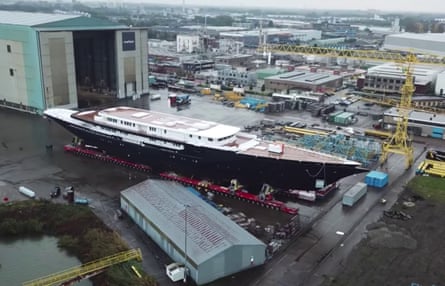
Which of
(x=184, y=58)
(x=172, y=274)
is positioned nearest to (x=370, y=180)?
(x=172, y=274)

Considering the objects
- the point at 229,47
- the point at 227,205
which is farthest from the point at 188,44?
the point at 227,205

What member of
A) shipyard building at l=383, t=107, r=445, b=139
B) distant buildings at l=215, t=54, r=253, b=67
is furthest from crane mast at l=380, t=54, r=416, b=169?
distant buildings at l=215, t=54, r=253, b=67

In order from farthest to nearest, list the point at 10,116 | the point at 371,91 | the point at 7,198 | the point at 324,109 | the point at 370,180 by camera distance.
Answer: the point at 371,91, the point at 324,109, the point at 10,116, the point at 370,180, the point at 7,198

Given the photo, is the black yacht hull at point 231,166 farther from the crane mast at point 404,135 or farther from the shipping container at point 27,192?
the crane mast at point 404,135

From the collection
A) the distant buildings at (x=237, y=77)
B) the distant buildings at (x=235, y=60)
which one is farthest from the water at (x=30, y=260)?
the distant buildings at (x=235, y=60)

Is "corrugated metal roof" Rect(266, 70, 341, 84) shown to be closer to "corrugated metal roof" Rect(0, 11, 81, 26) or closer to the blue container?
the blue container

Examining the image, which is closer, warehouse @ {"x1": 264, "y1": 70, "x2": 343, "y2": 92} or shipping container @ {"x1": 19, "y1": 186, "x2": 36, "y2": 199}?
shipping container @ {"x1": 19, "y1": 186, "x2": 36, "y2": 199}

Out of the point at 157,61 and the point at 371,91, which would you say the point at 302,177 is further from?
the point at 157,61
